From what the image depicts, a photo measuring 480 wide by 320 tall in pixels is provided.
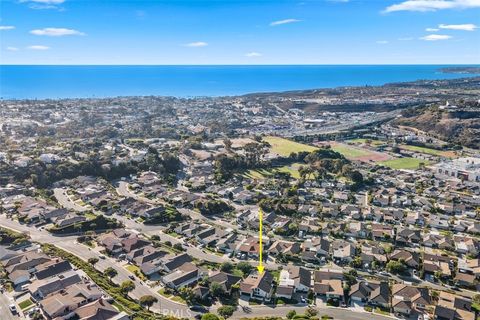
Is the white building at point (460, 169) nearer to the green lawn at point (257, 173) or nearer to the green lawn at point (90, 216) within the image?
the green lawn at point (257, 173)

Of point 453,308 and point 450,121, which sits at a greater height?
point 450,121

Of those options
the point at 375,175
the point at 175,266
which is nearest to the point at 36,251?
the point at 175,266

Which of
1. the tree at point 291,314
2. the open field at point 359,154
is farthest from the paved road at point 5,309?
the open field at point 359,154

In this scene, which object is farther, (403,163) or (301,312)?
(403,163)

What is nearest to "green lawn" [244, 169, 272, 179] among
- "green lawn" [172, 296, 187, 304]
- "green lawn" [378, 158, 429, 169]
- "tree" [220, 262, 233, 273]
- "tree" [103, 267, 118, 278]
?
"green lawn" [378, 158, 429, 169]

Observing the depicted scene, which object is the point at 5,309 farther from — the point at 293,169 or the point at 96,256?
the point at 293,169

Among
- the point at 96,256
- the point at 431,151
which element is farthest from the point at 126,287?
the point at 431,151
